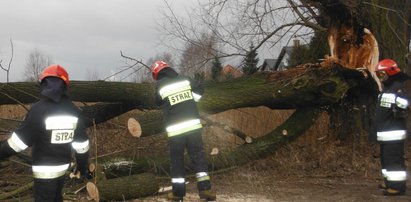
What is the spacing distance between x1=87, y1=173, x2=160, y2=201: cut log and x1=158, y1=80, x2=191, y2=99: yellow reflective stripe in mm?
1221

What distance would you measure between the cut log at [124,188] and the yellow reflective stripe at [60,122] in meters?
1.58

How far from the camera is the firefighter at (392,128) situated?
6082mm

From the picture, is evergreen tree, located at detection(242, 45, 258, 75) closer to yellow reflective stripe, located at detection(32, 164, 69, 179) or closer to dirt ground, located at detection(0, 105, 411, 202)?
dirt ground, located at detection(0, 105, 411, 202)

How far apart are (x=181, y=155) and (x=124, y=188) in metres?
0.89

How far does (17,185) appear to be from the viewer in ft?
20.5

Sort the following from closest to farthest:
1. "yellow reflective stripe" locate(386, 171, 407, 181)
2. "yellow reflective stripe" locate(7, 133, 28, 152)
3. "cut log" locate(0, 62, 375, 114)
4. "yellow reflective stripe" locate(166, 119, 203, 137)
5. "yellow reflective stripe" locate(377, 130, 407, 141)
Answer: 1. "yellow reflective stripe" locate(7, 133, 28, 152)
2. "yellow reflective stripe" locate(166, 119, 203, 137)
3. "yellow reflective stripe" locate(386, 171, 407, 181)
4. "yellow reflective stripe" locate(377, 130, 407, 141)
5. "cut log" locate(0, 62, 375, 114)

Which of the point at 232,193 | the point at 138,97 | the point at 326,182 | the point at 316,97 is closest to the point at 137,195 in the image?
the point at 232,193

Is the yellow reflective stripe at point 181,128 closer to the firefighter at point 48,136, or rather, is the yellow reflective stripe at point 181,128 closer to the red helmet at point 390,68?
the firefighter at point 48,136

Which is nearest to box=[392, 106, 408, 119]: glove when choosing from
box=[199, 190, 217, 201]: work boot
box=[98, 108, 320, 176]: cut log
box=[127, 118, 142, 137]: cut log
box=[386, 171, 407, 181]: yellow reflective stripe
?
box=[386, 171, 407, 181]: yellow reflective stripe

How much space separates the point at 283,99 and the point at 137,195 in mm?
3443

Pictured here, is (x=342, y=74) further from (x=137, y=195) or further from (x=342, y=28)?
(x=137, y=195)

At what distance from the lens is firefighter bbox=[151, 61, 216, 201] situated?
218 inches

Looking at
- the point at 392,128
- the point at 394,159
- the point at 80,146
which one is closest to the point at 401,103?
the point at 392,128

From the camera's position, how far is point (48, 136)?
4012 mm
